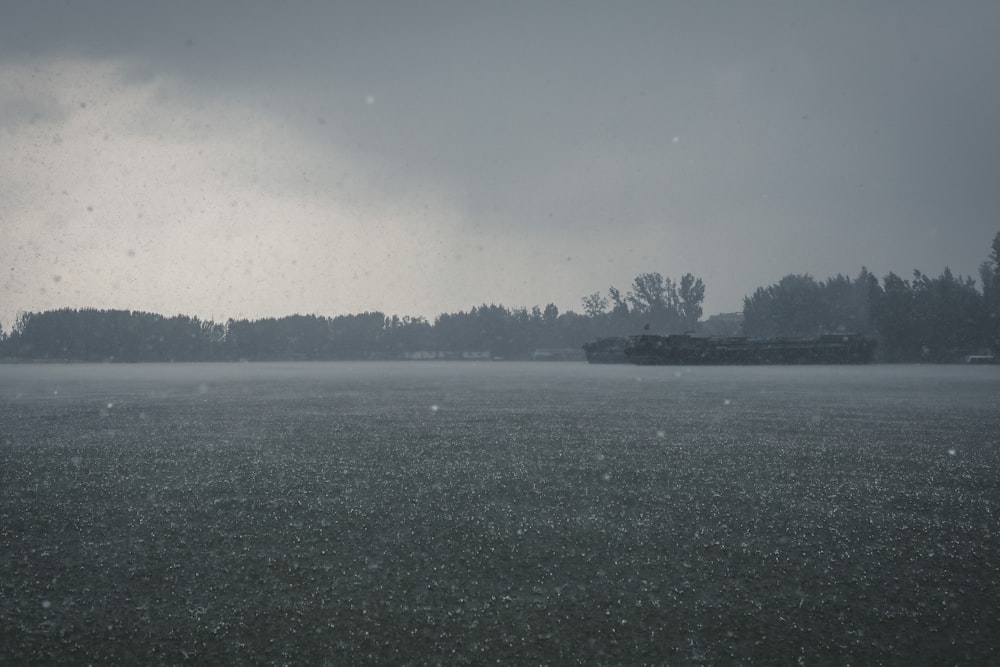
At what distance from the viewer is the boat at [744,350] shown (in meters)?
39.3

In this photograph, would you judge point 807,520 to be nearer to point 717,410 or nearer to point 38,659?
point 38,659

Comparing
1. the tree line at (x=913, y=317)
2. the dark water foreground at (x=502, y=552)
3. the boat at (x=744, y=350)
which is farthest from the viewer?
the tree line at (x=913, y=317)

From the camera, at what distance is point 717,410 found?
8.45 meters

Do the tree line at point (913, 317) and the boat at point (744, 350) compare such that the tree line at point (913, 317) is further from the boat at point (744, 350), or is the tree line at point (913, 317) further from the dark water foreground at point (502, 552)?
the dark water foreground at point (502, 552)

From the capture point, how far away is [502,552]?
2.43m

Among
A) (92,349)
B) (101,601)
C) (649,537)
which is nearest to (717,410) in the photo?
(649,537)

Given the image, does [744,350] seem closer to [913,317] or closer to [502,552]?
[913,317]

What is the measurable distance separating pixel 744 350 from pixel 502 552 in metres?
42.5

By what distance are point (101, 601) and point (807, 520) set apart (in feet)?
11.0

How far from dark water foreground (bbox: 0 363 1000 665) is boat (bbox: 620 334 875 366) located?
115 ft

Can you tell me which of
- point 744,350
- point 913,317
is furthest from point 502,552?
point 913,317

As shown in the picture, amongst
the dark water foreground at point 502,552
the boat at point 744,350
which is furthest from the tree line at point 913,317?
the dark water foreground at point 502,552

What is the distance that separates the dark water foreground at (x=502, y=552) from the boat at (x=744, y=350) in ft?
115

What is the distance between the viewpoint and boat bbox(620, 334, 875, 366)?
129 ft
